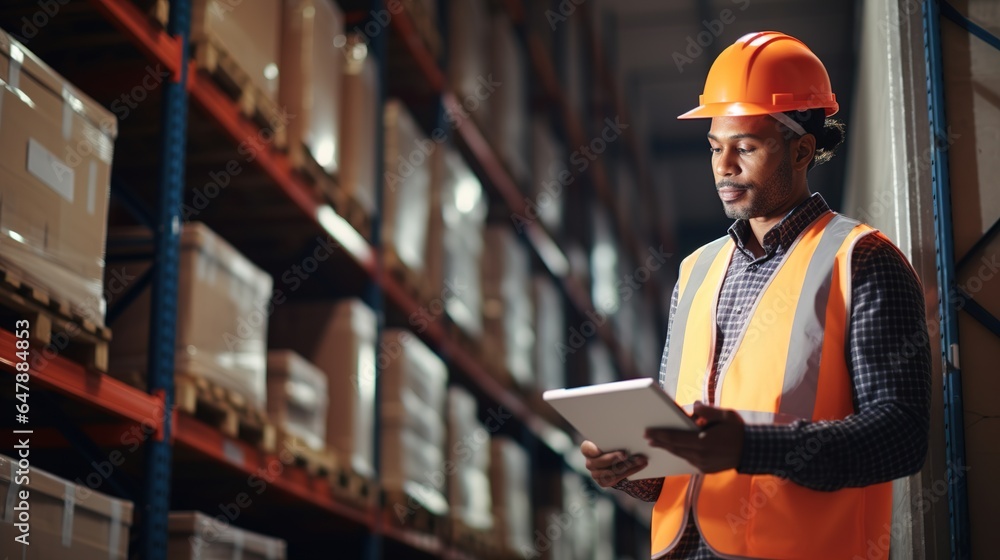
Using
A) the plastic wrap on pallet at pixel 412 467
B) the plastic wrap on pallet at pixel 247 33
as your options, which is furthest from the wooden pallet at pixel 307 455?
the plastic wrap on pallet at pixel 247 33

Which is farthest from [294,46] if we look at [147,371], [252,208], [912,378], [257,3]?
[912,378]

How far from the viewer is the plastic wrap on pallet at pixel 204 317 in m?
4.64

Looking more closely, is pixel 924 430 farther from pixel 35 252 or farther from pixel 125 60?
pixel 125 60

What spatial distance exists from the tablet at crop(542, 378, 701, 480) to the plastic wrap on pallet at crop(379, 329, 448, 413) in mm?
4205

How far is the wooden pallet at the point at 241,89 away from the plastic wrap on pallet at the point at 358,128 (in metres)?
0.77

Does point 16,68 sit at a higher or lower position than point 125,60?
lower

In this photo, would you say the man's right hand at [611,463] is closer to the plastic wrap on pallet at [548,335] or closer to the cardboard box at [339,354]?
the cardboard box at [339,354]

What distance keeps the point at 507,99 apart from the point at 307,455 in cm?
449

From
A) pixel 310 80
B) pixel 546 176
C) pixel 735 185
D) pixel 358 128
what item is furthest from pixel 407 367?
pixel 735 185

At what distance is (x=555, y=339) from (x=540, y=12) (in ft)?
10.7

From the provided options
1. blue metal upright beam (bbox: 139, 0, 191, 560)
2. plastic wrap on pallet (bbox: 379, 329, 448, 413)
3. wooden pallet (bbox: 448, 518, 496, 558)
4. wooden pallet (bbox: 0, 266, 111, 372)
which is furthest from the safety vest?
wooden pallet (bbox: 448, 518, 496, 558)

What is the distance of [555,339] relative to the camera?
10445mm

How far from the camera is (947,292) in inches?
132

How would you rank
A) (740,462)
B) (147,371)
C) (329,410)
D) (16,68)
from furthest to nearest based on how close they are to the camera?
(329,410) → (147,371) → (16,68) → (740,462)
